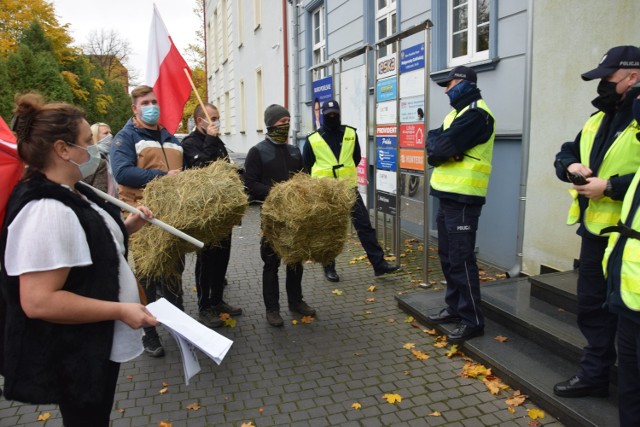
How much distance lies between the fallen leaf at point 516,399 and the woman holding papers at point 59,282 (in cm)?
251

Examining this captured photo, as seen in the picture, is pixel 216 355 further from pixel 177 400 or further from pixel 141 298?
Answer: pixel 177 400

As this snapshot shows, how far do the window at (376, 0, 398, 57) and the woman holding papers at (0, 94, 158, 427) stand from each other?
7.50 meters

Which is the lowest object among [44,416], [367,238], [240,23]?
[44,416]

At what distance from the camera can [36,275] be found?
68.6 inches

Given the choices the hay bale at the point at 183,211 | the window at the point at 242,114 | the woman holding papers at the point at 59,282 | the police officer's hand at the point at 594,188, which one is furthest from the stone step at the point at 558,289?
the window at the point at 242,114

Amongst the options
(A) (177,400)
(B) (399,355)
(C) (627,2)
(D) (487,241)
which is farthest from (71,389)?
(D) (487,241)

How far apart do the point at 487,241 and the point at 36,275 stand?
227 inches

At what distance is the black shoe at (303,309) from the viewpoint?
507 centimetres

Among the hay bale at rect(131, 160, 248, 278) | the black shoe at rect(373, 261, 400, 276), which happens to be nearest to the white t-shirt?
the hay bale at rect(131, 160, 248, 278)

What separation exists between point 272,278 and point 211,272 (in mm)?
603

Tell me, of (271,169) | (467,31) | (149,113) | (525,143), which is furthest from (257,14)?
(149,113)

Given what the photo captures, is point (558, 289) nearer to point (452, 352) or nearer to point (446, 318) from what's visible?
point (446, 318)

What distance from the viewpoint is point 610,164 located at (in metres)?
2.92

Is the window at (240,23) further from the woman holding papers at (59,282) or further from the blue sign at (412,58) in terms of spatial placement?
the woman holding papers at (59,282)
